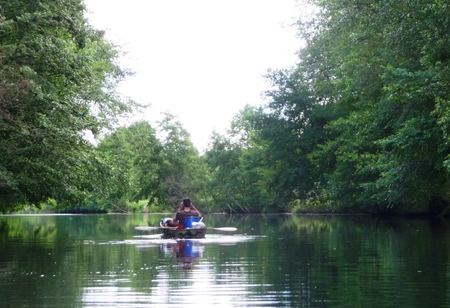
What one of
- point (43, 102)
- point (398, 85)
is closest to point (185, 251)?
point (43, 102)

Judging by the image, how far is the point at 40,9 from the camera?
20969 mm

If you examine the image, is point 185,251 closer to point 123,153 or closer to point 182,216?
point 182,216

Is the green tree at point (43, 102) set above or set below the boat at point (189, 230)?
above

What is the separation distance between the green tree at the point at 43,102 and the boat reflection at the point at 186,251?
137 inches

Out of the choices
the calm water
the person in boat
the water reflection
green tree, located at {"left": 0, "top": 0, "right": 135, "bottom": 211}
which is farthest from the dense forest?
the water reflection

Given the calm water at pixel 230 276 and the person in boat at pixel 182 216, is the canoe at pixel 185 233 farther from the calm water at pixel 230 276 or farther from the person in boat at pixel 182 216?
the calm water at pixel 230 276

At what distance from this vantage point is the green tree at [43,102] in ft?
64.6

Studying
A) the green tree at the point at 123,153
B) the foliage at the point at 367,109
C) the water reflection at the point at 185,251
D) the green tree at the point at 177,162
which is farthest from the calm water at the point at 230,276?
the green tree at the point at 177,162

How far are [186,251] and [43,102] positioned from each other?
18.8ft

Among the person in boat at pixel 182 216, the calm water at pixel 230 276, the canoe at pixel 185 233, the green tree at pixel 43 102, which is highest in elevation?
the green tree at pixel 43 102

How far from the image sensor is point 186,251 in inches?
819

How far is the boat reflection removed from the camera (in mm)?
16877

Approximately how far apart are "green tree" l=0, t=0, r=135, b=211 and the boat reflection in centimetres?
349

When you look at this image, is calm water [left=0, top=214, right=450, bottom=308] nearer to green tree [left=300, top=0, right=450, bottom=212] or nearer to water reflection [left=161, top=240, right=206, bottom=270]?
water reflection [left=161, top=240, right=206, bottom=270]
